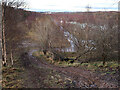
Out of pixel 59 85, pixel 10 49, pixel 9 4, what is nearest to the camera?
pixel 59 85

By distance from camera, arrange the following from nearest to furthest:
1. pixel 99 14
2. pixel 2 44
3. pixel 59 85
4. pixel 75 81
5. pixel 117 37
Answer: pixel 59 85, pixel 75 81, pixel 2 44, pixel 117 37, pixel 99 14

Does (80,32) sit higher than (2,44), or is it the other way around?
(80,32)

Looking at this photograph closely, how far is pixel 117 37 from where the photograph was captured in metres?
8.59

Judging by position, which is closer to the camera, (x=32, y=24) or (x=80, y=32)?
(x=80, y=32)

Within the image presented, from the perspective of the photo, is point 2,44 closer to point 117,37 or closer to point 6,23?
point 6,23

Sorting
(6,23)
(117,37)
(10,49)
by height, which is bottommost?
(10,49)

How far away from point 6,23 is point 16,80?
3.61 m

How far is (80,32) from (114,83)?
280 inches

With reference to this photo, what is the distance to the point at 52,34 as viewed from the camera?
1325 centimetres

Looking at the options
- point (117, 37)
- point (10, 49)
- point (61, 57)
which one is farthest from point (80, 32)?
point (10, 49)

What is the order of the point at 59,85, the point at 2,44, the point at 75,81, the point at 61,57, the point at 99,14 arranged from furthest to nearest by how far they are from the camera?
1. the point at 99,14
2. the point at 61,57
3. the point at 2,44
4. the point at 75,81
5. the point at 59,85

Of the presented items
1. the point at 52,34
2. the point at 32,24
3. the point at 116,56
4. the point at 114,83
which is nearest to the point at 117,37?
the point at 116,56

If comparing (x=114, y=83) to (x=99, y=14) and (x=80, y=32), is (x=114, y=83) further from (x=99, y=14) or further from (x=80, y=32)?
(x=99, y=14)

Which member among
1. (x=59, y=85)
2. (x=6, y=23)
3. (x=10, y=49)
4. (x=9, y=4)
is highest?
(x=9, y=4)
